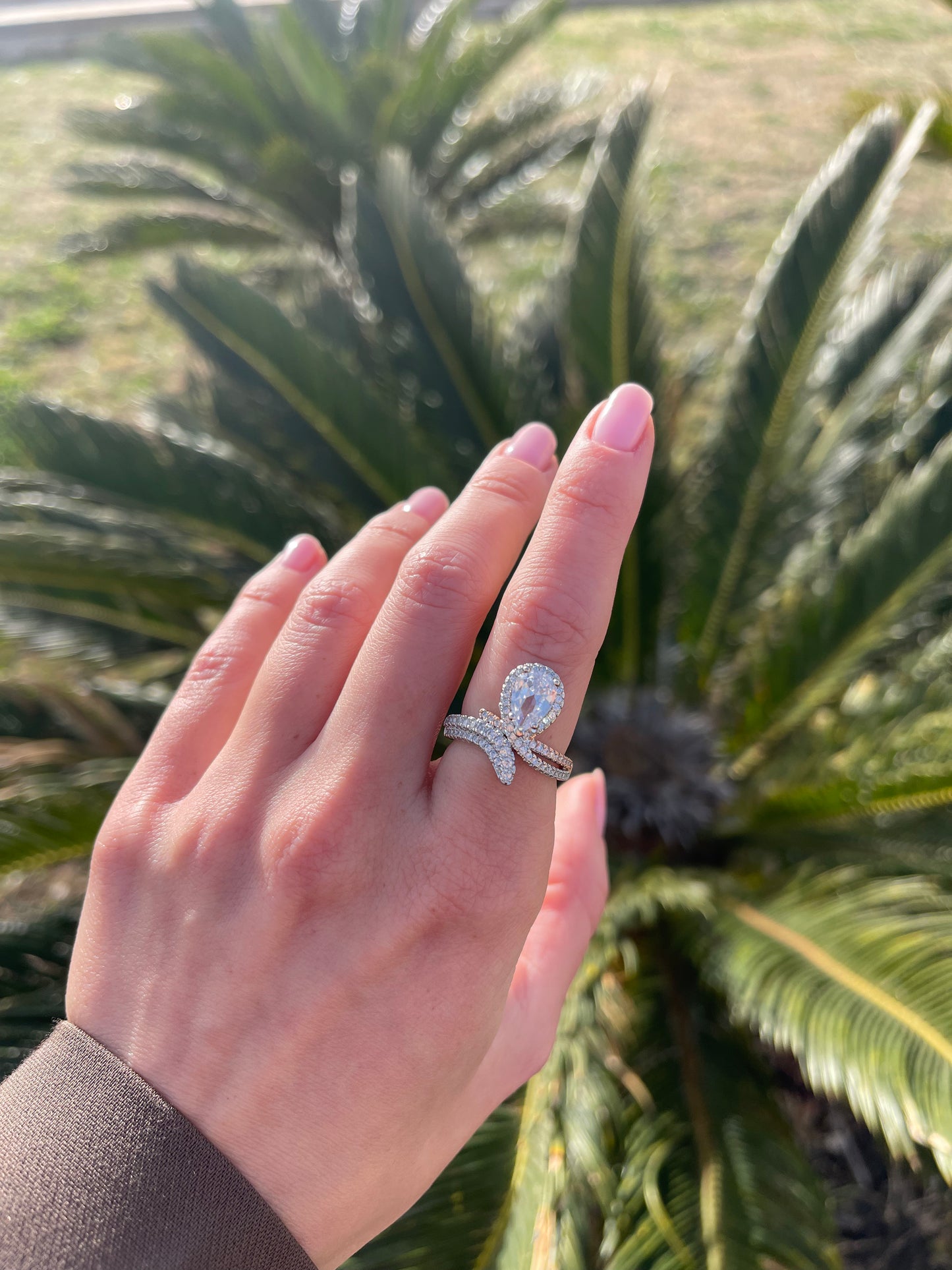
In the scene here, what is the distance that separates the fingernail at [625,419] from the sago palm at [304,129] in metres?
3.15

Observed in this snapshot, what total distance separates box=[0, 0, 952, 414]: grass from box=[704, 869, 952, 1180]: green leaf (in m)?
2.67

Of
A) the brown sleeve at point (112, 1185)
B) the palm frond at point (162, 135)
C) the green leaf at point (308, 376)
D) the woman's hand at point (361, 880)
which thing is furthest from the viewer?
the palm frond at point (162, 135)

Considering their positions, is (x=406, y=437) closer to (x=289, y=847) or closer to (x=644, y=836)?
(x=644, y=836)

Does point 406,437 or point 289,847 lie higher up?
point 406,437

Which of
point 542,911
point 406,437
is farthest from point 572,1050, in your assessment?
point 406,437

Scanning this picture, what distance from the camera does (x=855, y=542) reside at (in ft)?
5.87

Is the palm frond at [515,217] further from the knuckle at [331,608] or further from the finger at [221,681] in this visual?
the knuckle at [331,608]

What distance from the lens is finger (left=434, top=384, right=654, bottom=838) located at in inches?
37.3

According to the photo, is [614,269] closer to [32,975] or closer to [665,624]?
[665,624]

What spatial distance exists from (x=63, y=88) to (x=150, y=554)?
840 centimetres

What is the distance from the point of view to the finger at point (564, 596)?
3.11ft

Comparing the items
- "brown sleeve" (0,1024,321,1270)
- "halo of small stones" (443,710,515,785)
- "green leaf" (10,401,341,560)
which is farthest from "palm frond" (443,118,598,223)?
"brown sleeve" (0,1024,321,1270)

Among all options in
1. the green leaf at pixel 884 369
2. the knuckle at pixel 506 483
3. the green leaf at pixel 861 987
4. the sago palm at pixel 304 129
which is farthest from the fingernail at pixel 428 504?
the sago palm at pixel 304 129

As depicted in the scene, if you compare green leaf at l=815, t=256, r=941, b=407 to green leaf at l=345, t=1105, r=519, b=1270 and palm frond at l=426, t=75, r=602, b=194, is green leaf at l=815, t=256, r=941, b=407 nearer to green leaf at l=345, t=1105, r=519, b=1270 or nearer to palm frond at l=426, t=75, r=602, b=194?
green leaf at l=345, t=1105, r=519, b=1270
